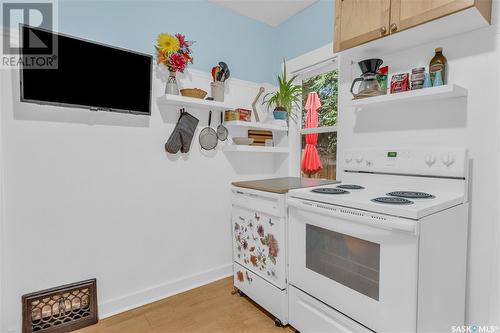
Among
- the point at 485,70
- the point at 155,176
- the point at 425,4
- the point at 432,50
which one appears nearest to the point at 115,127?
the point at 155,176

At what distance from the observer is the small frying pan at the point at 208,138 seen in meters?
2.34

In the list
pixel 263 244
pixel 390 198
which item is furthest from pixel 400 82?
pixel 263 244

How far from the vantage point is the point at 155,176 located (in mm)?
2115

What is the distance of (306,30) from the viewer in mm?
2482

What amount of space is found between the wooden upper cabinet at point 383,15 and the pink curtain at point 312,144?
33.1 inches

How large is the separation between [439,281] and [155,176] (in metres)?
1.88

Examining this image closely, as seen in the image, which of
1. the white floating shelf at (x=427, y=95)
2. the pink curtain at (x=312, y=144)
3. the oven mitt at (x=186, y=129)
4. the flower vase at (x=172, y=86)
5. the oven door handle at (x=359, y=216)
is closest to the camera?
the oven door handle at (x=359, y=216)

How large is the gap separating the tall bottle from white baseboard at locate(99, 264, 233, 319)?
2181 mm

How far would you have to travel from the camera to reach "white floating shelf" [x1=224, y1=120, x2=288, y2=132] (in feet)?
7.89

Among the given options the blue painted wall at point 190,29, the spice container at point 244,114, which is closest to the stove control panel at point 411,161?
the spice container at point 244,114

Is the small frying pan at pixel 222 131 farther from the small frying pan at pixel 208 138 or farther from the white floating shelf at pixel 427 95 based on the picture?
the white floating shelf at pixel 427 95

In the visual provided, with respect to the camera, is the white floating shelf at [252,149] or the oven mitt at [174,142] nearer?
the oven mitt at [174,142]

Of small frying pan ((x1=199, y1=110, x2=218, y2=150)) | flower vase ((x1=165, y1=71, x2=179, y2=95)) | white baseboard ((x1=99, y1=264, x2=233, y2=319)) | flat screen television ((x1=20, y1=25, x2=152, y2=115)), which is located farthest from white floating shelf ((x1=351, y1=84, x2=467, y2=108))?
white baseboard ((x1=99, y1=264, x2=233, y2=319))

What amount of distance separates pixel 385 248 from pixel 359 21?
133 centimetres
